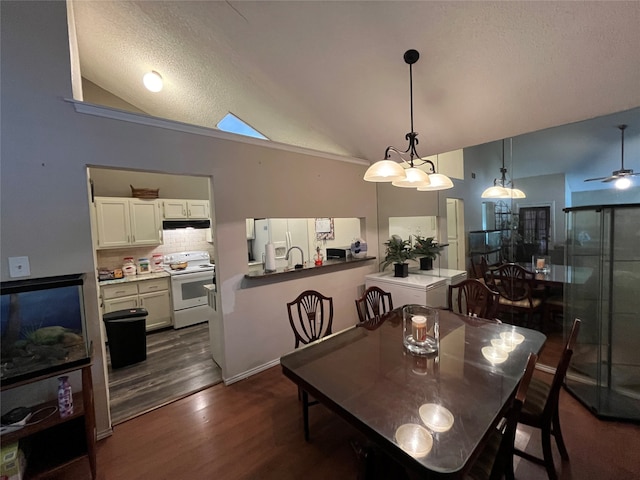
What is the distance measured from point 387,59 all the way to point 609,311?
2808 mm

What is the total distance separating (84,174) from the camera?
196 cm

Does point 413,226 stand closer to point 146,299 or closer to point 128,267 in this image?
point 146,299

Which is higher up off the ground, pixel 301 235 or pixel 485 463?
pixel 301 235

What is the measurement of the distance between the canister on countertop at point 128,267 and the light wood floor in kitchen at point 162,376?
3.50 ft

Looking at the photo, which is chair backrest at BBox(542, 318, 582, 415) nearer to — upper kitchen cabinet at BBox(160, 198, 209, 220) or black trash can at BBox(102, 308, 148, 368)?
black trash can at BBox(102, 308, 148, 368)

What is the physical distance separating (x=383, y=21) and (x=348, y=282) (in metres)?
2.77

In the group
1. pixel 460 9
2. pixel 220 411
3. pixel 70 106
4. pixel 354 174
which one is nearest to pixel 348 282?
pixel 354 174

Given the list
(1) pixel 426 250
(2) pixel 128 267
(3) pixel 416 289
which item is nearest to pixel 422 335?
(3) pixel 416 289

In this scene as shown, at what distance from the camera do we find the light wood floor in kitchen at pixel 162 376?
2.40 m

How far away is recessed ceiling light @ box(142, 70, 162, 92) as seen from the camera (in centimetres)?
303

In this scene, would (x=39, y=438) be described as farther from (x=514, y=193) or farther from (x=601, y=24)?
(x=514, y=193)

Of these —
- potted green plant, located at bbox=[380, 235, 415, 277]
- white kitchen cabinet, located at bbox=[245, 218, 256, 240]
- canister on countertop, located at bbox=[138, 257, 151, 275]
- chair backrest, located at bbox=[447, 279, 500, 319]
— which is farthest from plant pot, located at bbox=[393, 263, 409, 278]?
canister on countertop, located at bbox=[138, 257, 151, 275]

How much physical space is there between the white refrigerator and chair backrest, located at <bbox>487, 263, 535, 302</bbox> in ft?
9.20

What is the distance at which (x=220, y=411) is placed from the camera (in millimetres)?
2285
